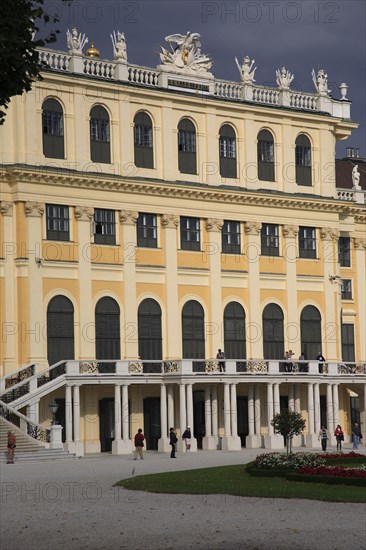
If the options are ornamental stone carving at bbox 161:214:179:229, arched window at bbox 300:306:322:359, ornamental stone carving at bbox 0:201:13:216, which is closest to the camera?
ornamental stone carving at bbox 0:201:13:216

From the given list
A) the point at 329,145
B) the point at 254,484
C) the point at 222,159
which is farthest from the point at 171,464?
the point at 329,145

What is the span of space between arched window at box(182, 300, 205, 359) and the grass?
72.4 ft

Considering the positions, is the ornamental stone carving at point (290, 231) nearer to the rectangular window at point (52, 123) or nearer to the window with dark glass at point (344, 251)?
the window with dark glass at point (344, 251)

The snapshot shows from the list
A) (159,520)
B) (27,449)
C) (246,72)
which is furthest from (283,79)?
(159,520)

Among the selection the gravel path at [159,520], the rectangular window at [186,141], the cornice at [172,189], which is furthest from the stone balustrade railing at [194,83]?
the gravel path at [159,520]

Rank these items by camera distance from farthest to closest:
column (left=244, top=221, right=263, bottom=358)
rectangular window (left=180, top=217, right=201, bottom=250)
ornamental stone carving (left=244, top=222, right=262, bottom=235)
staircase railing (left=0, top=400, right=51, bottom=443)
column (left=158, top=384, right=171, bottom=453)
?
ornamental stone carving (left=244, top=222, right=262, bottom=235) → column (left=244, top=221, right=263, bottom=358) → rectangular window (left=180, top=217, right=201, bottom=250) → column (left=158, top=384, right=171, bottom=453) → staircase railing (left=0, top=400, right=51, bottom=443)

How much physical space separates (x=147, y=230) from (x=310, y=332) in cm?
1134

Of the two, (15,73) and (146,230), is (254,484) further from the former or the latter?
(146,230)

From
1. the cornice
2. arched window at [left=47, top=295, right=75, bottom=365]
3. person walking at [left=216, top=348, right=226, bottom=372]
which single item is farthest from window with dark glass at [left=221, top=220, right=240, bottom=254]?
arched window at [left=47, top=295, right=75, bottom=365]

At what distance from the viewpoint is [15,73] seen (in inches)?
835

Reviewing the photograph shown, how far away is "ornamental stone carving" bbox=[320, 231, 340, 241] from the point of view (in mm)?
69625

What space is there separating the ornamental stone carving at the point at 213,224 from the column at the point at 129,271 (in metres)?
4.52

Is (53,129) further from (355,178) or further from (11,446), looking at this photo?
(355,178)

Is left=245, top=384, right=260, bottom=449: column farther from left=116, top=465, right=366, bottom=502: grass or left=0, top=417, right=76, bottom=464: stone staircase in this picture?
left=116, top=465, right=366, bottom=502: grass
